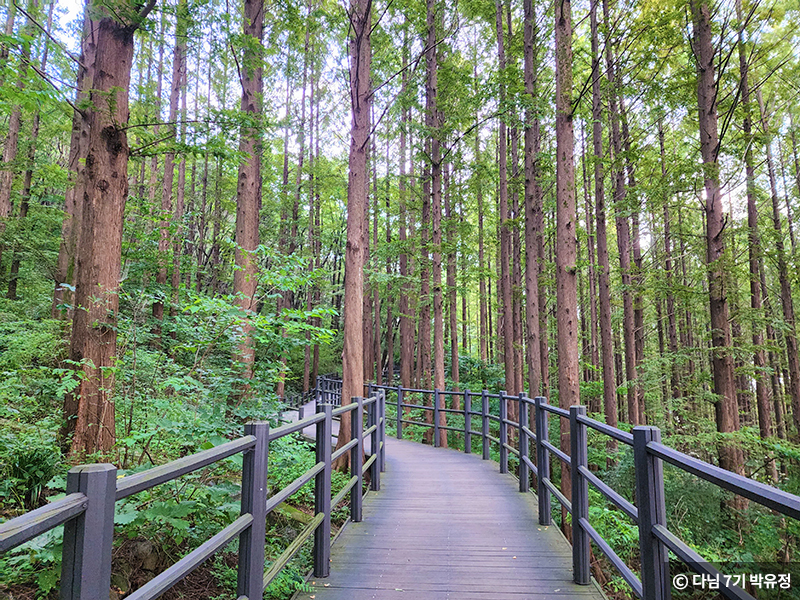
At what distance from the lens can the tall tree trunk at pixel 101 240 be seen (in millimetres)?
4891

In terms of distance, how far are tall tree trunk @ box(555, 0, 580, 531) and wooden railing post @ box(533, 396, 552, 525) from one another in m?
3.20

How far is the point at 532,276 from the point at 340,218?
20.9 metres

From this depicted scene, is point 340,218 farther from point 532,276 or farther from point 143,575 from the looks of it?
point 143,575

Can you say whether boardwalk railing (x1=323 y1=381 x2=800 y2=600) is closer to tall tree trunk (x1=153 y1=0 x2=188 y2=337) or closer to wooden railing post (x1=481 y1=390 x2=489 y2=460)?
wooden railing post (x1=481 y1=390 x2=489 y2=460)

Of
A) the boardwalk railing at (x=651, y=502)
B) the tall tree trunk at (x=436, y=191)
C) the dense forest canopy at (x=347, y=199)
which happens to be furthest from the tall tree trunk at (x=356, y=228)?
the boardwalk railing at (x=651, y=502)

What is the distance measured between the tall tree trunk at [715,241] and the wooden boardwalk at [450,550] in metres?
5.30

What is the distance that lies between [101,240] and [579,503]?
5.67m

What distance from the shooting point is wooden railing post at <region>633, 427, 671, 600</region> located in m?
2.23

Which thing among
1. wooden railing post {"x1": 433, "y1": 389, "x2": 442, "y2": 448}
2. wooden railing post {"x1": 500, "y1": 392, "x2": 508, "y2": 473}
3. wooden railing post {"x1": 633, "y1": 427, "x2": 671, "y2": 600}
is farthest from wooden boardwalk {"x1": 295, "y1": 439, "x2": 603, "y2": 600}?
wooden railing post {"x1": 433, "y1": 389, "x2": 442, "y2": 448}

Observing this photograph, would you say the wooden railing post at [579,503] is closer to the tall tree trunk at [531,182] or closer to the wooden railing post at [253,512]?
the wooden railing post at [253,512]

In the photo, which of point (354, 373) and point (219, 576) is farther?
point (354, 373)

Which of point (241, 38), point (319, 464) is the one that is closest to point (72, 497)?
point (319, 464)

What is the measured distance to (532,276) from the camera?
41.9 ft

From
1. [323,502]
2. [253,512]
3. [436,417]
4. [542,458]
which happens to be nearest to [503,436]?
[542,458]
